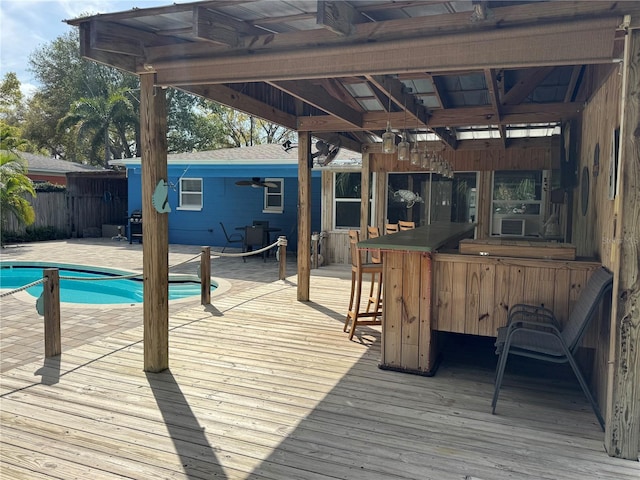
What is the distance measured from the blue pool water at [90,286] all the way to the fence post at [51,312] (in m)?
4.44

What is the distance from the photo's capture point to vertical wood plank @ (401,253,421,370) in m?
3.98

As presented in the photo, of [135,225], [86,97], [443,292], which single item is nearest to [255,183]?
[135,225]

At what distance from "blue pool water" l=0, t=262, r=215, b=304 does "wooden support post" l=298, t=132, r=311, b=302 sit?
289cm

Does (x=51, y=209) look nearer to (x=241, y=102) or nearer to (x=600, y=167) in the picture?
(x=241, y=102)

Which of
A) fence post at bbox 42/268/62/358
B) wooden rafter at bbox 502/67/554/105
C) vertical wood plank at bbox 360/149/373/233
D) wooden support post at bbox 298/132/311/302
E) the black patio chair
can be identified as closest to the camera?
the black patio chair

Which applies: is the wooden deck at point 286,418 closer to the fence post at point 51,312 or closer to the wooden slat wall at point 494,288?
the fence post at point 51,312

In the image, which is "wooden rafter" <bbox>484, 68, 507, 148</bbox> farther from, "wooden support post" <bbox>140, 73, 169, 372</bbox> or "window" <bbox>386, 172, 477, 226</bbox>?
"window" <bbox>386, 172, 477, 226</bbox>

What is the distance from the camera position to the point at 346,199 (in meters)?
10.8

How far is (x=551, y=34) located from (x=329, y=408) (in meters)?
2.71

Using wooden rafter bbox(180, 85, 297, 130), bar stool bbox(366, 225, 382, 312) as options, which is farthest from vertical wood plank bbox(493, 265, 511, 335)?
wooden rafter bbox(180, 85, 297, 130)

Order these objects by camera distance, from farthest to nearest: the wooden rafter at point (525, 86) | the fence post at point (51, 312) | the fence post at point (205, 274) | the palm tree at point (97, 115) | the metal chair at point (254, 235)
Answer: the palm tree at point (97, 115)
the metal chair at point (254, 235)
the fence post at point (205, 274)
the wooden rafter at point (525, 86)
the fence post at point (51, 312)

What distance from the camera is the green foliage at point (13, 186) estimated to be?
12.1 m

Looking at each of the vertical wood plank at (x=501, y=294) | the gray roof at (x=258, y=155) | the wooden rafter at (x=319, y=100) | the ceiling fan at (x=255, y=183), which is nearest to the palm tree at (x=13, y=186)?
the gray roof at (x=258, y=155)

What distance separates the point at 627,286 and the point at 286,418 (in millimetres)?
2203
